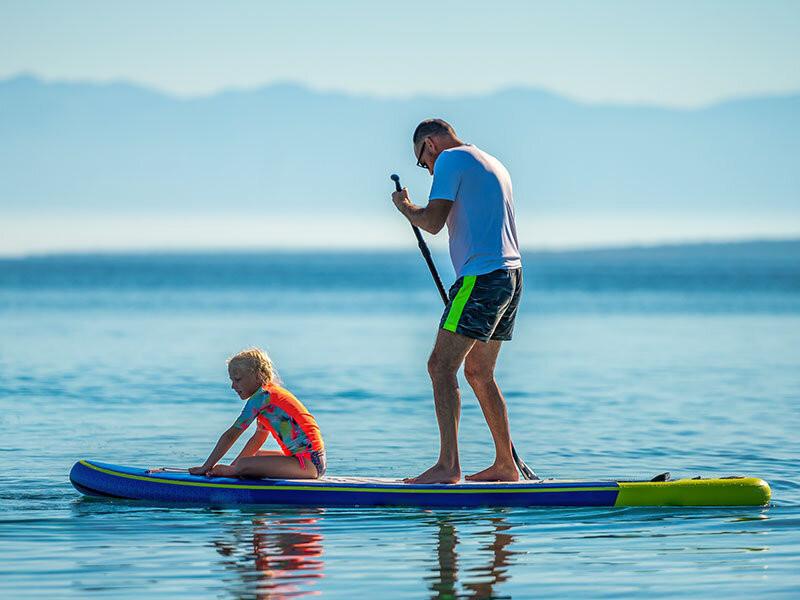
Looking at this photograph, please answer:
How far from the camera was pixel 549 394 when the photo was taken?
56.9ft

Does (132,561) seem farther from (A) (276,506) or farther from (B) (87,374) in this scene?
(B) (87,374)

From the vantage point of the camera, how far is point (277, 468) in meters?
8.85

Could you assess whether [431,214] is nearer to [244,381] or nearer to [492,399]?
[492,399]

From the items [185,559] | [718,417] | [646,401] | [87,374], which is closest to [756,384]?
[646,401]

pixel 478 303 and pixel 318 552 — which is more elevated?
pixel 478 303

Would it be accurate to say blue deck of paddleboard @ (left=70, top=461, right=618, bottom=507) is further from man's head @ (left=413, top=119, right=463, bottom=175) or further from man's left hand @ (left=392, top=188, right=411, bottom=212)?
man's head @ (left=413, top=119, right=463, bottom=175)

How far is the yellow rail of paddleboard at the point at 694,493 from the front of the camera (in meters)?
8.70

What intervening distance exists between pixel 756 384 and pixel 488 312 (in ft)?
36.1

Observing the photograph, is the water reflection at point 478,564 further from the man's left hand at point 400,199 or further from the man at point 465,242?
the man's left hand at point 400,199

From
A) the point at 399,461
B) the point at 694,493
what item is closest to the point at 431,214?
the point at 694,493

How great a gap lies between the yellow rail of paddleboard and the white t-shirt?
66.9 inches

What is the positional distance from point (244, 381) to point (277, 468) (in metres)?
0.62

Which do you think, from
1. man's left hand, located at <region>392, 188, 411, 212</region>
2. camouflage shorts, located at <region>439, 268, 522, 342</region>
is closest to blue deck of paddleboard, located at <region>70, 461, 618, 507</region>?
camouflage shorts, located at <region>439, 268, 522, 342</region>

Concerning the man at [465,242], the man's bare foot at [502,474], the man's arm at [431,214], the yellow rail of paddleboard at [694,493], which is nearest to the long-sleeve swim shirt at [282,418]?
the man at [465,242]
